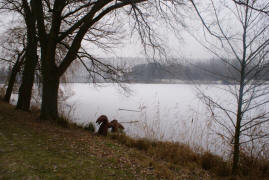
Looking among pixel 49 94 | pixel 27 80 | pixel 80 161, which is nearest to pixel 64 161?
pixel 80 161

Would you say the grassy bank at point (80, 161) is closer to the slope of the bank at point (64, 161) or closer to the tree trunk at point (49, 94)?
the slope of the bank at point (64, 161)

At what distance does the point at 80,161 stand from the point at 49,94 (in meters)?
3.27

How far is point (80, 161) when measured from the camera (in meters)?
2.93

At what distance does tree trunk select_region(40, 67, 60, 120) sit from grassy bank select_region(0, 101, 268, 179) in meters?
0.95

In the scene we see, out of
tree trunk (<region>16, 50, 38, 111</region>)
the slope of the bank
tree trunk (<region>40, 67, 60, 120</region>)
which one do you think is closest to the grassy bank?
the slope of the bank

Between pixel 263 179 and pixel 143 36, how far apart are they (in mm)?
4823

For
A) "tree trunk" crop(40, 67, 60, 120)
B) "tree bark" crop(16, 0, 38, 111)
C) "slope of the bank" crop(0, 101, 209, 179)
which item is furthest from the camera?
"tree bark" crop(16, 0, 38, 111)

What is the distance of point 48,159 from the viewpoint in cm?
280

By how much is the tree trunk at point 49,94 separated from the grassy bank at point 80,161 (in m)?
0.95

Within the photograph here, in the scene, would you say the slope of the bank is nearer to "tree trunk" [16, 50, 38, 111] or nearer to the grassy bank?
the grassy bank

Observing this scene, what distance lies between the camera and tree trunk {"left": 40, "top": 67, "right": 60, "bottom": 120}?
213 inches

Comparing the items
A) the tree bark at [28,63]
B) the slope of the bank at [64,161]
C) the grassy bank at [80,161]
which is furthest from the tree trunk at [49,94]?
the tree bark at [28,63]

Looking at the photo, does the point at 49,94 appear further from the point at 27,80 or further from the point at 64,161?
the point at 64,161

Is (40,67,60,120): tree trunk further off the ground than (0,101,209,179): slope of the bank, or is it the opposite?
(40,67,60,120): tree trunk
